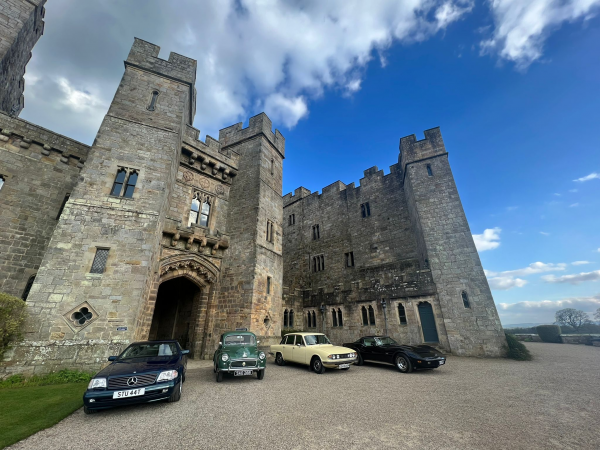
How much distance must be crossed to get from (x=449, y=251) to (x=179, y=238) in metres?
15.1

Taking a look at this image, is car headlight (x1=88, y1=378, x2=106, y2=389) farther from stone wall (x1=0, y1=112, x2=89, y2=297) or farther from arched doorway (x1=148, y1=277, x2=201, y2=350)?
arched doorway (x1=148, y1=277, x2=201, y2=350)

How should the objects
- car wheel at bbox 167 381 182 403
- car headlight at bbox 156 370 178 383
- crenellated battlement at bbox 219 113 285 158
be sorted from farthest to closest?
1. crenellated battlement at bbox 219 113 285 158
2. car wheel at bbox 167 381 182 403
3. car headlight at bbox 156 370 178 383

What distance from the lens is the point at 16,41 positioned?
42.5 feet

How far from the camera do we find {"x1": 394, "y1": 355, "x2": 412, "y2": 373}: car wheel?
9.02 m

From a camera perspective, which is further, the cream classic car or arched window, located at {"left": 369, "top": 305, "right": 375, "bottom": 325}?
arched window, located at {"left": 369, "top": 305, "right": 375, "bottom": 325}

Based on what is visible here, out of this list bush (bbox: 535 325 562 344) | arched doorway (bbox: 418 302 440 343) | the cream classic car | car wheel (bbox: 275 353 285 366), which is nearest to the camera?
the cream classic car

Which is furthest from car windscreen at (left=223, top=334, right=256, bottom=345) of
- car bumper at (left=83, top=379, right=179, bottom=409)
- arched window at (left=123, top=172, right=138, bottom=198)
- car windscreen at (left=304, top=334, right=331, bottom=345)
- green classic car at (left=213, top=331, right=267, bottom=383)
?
arched window at (left=123, top=172, right=138, bottom=198)

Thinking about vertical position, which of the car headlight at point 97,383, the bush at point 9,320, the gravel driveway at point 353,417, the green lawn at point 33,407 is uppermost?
the bush at point 9,320

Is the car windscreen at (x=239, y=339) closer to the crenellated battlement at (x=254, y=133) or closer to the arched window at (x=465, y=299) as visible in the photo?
the arched window at (x=465, y=299)

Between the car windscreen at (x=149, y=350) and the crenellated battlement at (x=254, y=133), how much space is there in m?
14.0

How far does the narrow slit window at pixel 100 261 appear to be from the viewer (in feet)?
29.0

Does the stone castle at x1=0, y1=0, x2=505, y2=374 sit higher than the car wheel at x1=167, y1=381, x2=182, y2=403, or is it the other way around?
the stone castle at x1=0, y1=0, x2=505, y2=374

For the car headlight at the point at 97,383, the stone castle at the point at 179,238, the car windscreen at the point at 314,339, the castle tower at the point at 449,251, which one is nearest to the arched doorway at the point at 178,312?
the stone castle at the point at 179,238

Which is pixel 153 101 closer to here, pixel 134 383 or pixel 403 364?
pixel 134 383
